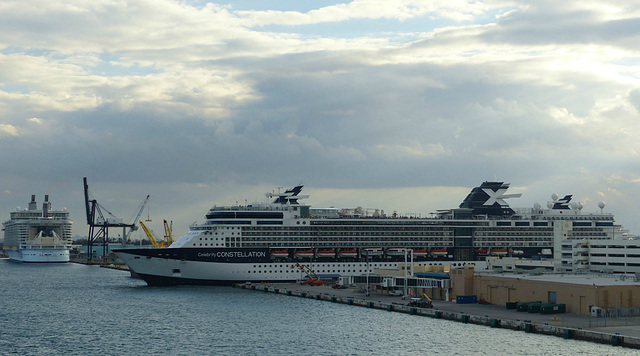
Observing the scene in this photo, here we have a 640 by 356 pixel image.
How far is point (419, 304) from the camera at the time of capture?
78.6 meters

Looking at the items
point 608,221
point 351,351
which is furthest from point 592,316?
point 608,221

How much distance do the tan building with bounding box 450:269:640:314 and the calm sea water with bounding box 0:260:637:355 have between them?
11634 mm

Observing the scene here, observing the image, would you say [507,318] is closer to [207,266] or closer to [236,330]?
[236,330]

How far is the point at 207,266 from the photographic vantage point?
10156 cm

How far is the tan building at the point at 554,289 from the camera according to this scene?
7219 centimetres

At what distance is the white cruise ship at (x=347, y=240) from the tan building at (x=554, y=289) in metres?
15.9

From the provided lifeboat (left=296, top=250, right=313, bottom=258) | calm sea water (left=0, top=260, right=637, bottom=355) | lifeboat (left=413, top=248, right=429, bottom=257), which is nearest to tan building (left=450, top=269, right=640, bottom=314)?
calm sea water (left=0, top=260, right=637, bottom=355)

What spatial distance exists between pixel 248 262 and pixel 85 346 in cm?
4563

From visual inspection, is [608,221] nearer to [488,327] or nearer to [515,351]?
[488,327]

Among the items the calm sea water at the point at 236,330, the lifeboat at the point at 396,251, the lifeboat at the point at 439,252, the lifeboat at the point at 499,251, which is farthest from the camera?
the lifeboat at the point at 499,251

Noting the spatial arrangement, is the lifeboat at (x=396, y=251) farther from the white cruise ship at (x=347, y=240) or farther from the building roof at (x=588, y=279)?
the building roof at (x=588, y=279)

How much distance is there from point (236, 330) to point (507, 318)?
2383 cm

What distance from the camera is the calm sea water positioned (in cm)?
5734

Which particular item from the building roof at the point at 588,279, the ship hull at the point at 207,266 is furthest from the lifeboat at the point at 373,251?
the building roof at the point at 588,279
